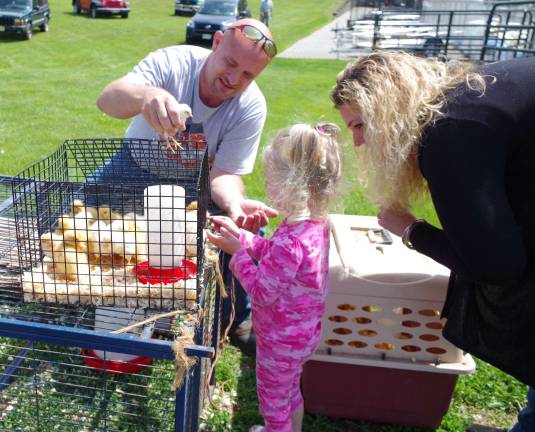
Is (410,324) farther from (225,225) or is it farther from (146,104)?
(146,104)

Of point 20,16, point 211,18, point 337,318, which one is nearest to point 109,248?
point 337,318

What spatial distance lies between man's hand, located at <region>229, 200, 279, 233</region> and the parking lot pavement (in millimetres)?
14357

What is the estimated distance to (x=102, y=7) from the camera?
23.3 metres

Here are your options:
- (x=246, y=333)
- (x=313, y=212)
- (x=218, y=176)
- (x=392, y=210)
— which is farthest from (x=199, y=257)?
(x=246, y=333)

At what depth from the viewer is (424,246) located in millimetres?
1856

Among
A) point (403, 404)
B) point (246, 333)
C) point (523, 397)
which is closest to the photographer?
point (403, 404)

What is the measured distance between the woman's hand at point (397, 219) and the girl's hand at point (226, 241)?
22.1 inches

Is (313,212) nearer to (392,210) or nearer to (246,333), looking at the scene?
(392,210)

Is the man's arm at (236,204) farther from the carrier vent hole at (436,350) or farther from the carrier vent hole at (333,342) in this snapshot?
the carrier vent hole at (436,350)

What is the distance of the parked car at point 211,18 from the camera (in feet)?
56.9

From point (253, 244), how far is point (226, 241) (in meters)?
0.12

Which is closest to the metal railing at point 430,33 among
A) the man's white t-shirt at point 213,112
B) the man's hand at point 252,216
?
the man's white t-shirt at point 213,112

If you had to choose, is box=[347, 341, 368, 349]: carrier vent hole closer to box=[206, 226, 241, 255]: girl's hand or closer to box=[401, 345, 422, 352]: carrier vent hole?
box=[401, 345, 422, 352]: carrier vent hole

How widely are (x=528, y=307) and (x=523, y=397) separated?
1.45 meters
